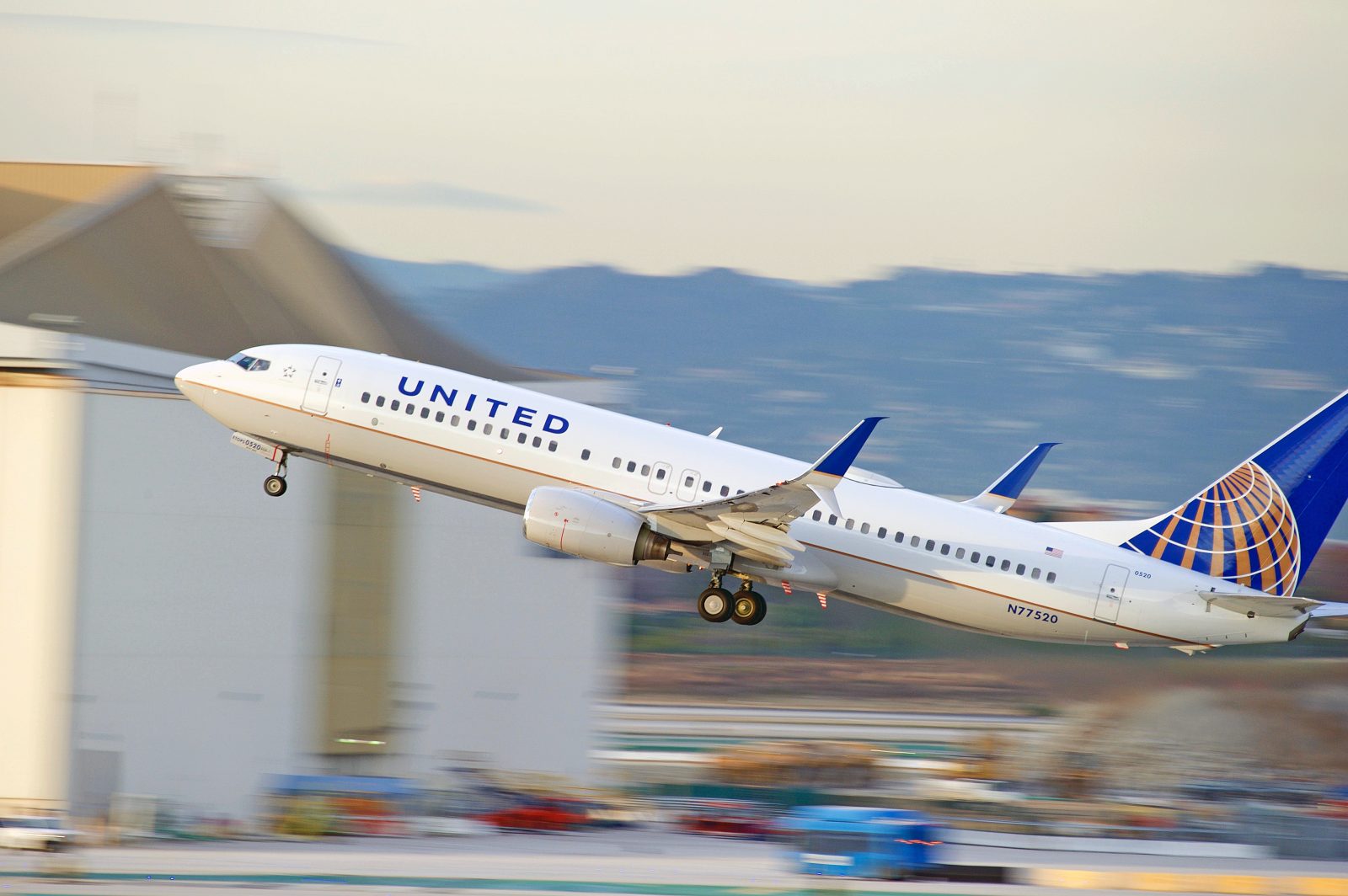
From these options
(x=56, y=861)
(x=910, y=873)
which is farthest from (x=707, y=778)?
(x=56, y=861)

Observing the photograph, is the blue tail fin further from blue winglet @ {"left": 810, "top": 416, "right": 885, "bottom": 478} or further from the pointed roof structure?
the pointed roof structure

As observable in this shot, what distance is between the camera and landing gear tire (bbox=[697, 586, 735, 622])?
3238cm

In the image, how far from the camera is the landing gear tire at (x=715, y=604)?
3238 cm

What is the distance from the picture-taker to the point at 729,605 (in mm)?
32500

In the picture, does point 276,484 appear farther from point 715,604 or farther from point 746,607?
point 746,607

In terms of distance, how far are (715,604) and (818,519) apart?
3.02 m

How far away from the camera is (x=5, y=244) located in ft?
153

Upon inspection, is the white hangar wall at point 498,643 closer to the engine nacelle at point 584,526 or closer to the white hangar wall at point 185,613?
the white hangar wall at point 185,613

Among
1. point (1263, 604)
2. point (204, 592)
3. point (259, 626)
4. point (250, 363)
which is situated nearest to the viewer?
point (1263, 604)

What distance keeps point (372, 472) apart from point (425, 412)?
7.53 feet

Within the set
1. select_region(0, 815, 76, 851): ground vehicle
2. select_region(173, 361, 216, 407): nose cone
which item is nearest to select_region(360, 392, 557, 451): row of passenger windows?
select_region(173, 361, 216, 407): nose cone

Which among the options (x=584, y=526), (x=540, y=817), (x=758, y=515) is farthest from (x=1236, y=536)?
(x=540, y=817)

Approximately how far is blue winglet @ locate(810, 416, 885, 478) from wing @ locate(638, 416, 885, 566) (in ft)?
0.05

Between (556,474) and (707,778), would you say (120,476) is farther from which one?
(707,778)
